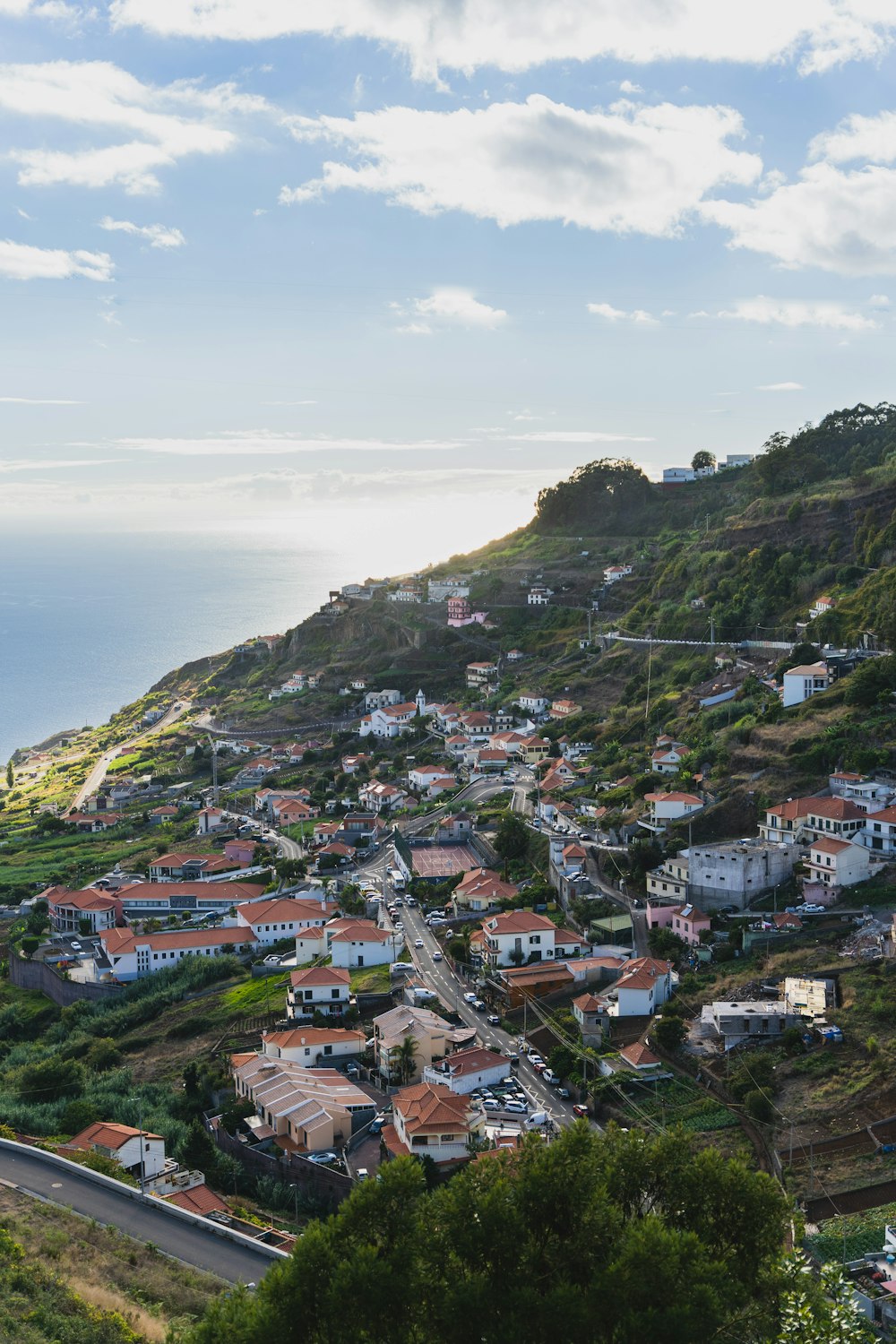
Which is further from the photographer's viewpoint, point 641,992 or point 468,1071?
point 641,992

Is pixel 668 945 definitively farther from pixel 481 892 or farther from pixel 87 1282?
pixel 87 1282

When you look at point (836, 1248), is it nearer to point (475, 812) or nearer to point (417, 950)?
point (417, 950)

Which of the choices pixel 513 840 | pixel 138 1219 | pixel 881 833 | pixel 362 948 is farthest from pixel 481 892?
pixel 138 1219

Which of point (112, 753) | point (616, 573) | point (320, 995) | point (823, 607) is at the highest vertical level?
point (616, 573)

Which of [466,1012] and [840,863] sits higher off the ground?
[840,863]

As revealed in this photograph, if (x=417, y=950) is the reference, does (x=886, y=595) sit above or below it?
above

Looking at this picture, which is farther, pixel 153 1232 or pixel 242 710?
pixel 242 710

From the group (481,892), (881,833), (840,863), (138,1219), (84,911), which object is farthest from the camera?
(84,911)

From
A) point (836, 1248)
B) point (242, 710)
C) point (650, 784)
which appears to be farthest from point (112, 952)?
point (242, 710)

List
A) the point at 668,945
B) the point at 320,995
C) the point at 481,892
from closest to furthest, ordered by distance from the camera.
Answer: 1. the point at 320,995
2. the point at 668,945
3. the point at 481,892
